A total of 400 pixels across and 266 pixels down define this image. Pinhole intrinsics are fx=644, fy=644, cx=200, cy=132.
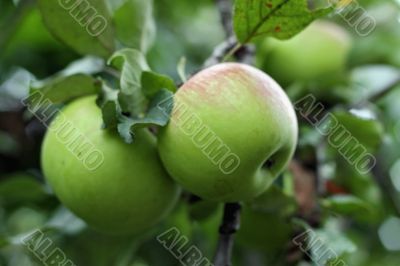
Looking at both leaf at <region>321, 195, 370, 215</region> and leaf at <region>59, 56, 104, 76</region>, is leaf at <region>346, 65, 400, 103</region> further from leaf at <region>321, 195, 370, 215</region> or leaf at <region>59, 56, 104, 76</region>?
leaf at <region>59, 56, 104, 76</region>

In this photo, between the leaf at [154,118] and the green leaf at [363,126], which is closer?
the leaf at [154,118]

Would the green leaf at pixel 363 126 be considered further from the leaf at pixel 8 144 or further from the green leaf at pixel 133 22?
the leaf at pixel 8 144

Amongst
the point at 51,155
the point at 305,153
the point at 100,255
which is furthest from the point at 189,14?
the point at 51,155

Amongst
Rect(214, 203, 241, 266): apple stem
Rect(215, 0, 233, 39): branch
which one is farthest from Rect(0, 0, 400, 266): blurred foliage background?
Rect(215, 0, 233, 39): branch

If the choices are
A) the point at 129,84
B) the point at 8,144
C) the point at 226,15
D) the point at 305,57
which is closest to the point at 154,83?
the point at 129,84

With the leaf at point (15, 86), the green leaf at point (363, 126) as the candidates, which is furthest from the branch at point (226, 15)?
the leaf at point (15, 86)

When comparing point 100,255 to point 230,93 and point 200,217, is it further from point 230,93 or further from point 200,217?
point 230,93
